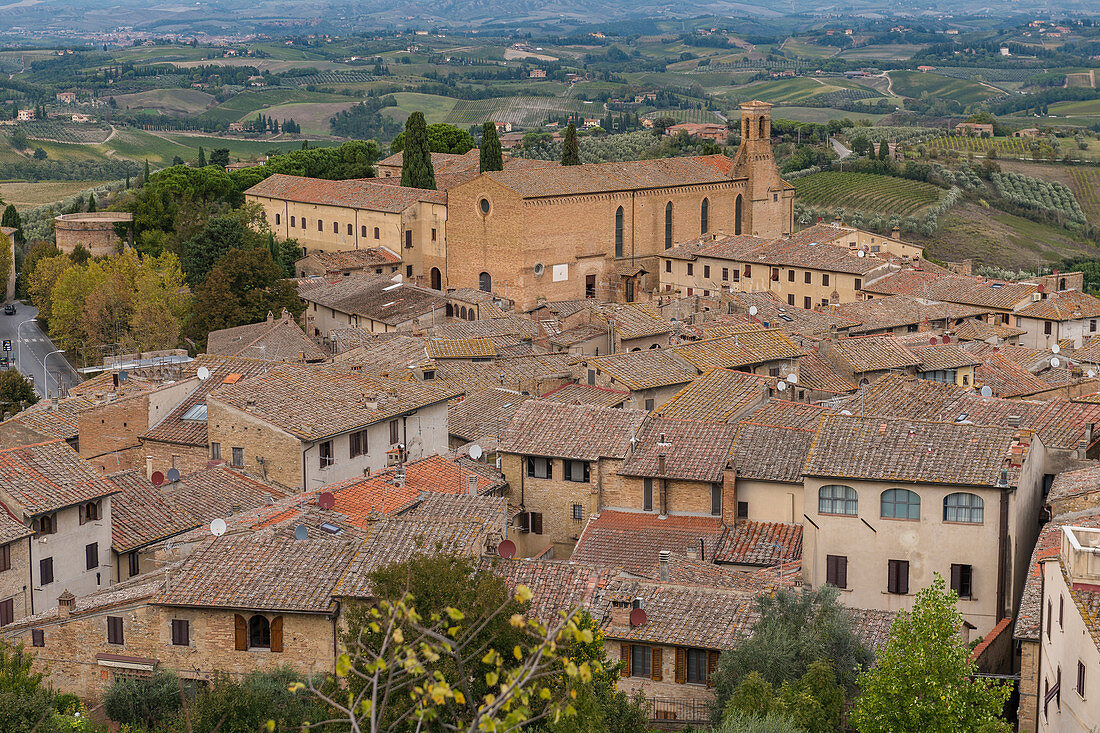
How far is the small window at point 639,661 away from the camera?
21234 millimetres

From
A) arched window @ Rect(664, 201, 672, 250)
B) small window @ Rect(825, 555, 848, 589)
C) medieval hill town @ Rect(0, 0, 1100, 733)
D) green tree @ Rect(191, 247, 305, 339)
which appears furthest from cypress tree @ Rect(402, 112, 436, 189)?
small window @ Rect(825, 555, 848, 589)

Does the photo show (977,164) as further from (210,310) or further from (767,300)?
(210,310)

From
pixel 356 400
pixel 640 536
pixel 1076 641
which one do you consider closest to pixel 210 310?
pixel 356 400

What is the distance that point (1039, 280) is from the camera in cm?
6650

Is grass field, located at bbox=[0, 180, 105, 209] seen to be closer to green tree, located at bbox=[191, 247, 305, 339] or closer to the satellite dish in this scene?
green tree, located at bbox=[191, 247, 305, 339]

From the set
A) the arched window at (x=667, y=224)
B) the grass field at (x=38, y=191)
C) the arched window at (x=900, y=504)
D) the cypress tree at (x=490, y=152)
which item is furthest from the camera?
the grass field at (x=38, y=191)

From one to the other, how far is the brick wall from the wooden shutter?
2.5 inches

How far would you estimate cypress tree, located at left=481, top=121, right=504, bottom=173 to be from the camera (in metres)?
75.9

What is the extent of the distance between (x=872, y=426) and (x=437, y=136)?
235ft

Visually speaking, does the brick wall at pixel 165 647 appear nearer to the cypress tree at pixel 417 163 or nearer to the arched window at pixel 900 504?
the arched window at pixel 900 504

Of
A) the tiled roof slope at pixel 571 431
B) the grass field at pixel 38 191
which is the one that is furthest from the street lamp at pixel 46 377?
the grass field at pixel 38 191

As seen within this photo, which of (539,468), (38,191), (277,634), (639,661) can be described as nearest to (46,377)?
(539,468)

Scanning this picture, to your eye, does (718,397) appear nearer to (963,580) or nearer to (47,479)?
(963,580)

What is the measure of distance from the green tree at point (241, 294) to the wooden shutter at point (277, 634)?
3649 cm
